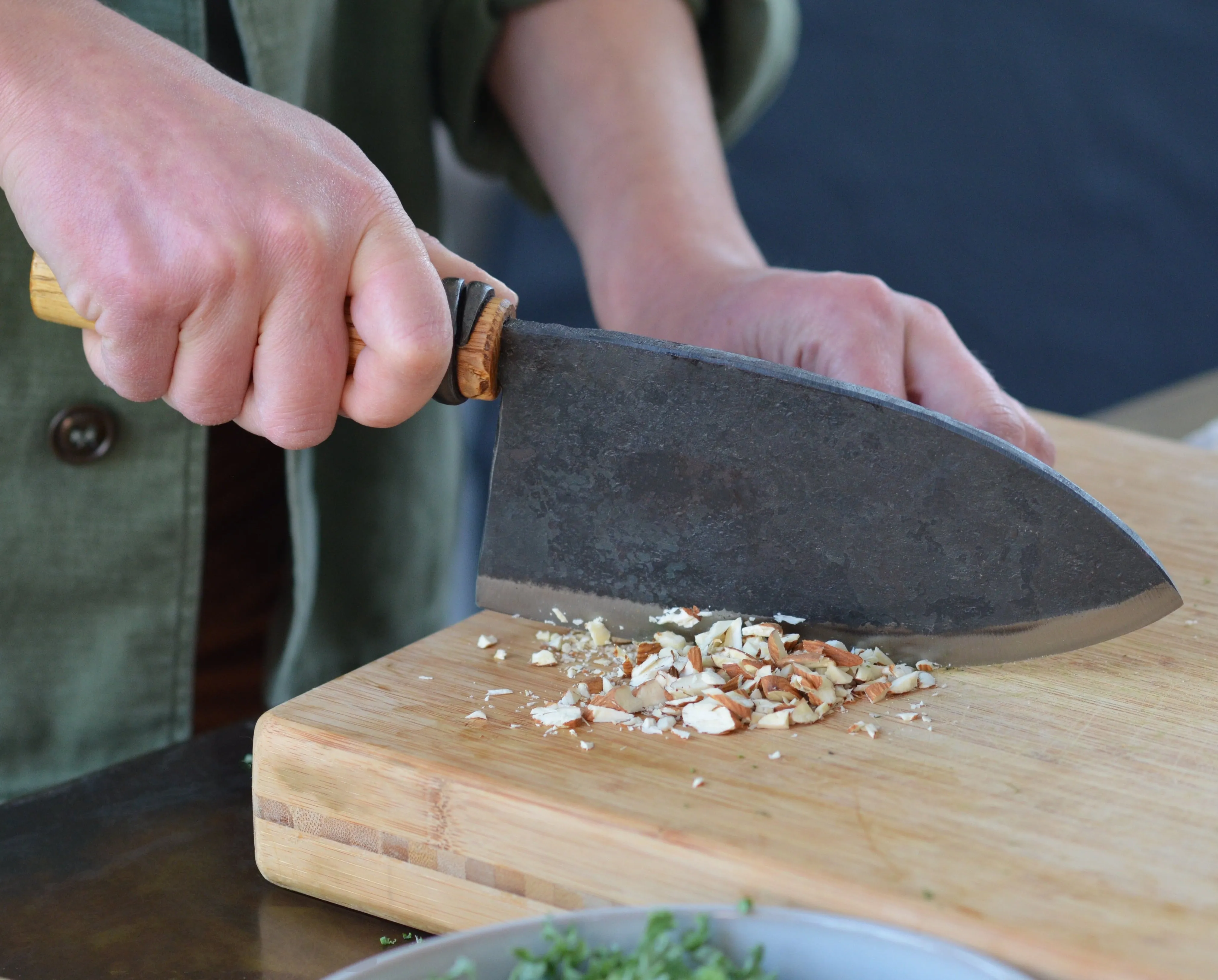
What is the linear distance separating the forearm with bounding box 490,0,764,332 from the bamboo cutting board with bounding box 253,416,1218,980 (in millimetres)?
483

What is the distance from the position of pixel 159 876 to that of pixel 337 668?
0.63 meters

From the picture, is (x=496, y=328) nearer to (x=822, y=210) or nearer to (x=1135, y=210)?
(x=822, y=210)

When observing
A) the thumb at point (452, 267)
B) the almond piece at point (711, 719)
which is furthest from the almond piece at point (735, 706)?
the thumb at point (452, 267)

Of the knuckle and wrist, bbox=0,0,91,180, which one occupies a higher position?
wrist, bbox=0,0,91,180

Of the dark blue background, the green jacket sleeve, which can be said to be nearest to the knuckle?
the green jacket sleeve

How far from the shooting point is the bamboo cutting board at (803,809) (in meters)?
0.62

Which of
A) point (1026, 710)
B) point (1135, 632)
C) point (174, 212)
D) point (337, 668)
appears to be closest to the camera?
point (174, 212)

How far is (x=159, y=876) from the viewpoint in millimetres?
770

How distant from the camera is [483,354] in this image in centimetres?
83

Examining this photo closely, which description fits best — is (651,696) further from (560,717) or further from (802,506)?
(802,506)

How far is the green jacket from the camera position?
1086 millimetres

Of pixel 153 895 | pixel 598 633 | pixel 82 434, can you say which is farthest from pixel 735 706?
pixel 82 434

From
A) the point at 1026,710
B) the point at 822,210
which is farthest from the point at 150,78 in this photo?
the point at 822,210

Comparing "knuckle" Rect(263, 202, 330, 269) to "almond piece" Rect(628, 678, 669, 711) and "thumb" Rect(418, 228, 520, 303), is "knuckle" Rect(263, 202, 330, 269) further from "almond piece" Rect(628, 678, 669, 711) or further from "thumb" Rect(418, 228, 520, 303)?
"almond piece" Rect(628, 678, 669, 711)
